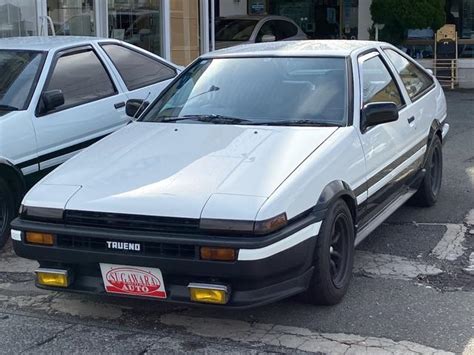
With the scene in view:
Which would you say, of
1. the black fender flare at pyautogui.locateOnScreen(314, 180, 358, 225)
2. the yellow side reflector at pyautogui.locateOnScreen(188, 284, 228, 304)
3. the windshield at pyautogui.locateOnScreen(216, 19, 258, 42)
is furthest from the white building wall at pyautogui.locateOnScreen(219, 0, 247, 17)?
the yellow side reflector at pyautogui.locateOnScreen(188, 284, 228, 304)

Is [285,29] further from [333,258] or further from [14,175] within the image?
[333,258]

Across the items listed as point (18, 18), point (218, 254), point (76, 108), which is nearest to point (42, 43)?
point (76, 108)

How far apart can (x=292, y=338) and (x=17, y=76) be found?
3.34 meters

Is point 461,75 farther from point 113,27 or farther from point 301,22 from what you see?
point 113,27

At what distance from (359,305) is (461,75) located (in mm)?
12947

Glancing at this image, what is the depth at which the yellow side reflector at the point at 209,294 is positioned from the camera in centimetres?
378

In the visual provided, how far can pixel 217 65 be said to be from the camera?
5516 mm

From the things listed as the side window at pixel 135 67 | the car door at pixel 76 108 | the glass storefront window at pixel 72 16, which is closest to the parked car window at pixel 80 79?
the car door at pixel 76 108

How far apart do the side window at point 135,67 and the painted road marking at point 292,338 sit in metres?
3.12

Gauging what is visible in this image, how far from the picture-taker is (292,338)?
4.08 meters

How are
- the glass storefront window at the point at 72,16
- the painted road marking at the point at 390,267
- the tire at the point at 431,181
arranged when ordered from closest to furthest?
1. the painted road marking at the point at 390,267
2. the tire at the point at 431,181
3. the glass storefront window at the point at 72,16

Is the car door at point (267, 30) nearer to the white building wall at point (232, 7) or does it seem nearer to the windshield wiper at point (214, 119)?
the white building wall at point (232, 7)

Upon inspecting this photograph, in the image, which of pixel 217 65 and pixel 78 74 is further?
pixel 78 74

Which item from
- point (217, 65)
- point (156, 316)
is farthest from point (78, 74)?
point (156, 316)
